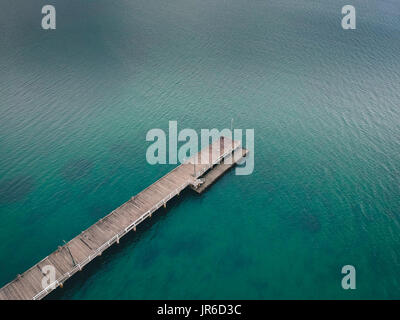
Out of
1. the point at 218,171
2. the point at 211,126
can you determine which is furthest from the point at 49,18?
the point at 218,171

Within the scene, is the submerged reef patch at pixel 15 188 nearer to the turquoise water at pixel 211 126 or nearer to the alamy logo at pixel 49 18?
the turquoise water at pixel 211 126

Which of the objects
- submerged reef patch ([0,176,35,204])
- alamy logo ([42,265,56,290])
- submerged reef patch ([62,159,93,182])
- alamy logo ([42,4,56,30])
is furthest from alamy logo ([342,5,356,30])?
alamy logo ([42,265,56,290])

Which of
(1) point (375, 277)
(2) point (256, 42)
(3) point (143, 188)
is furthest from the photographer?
(2) point (256, 42)

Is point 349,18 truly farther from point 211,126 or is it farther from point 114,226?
point 114,226

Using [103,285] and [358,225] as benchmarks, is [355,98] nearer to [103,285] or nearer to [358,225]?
[358,225]

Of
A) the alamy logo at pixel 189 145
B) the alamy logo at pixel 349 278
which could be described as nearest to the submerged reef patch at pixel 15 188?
the alamy logo at pixel 189 145
